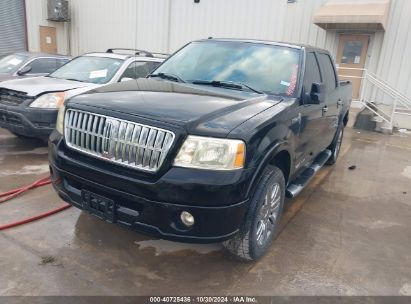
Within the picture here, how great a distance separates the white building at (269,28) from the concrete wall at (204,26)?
1.0 inches

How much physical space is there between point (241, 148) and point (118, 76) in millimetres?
3990

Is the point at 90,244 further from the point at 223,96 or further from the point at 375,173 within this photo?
the point at 375,173

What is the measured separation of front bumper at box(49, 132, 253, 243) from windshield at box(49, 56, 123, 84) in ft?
11.4

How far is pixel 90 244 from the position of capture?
307cm

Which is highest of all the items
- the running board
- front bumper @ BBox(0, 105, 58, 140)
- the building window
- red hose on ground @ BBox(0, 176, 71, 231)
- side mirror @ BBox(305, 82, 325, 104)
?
the building window

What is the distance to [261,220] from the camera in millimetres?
2857

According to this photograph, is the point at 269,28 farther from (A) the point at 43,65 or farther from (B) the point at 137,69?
(A) the point at 43,65

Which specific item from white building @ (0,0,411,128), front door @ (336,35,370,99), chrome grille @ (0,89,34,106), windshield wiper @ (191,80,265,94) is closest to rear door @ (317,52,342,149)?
windshield wiper @ (191,80,265,94)

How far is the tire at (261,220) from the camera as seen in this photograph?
2.64 metres

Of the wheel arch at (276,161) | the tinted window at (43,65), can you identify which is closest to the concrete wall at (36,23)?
the tinted window at (43,65)

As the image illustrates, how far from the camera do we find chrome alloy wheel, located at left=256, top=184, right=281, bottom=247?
2.86m

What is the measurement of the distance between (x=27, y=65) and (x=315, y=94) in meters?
6.31

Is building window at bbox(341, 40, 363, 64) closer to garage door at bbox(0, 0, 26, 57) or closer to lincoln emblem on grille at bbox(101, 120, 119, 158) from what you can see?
lincoln emblem on grille at bbox(101, 120, 119, 158)

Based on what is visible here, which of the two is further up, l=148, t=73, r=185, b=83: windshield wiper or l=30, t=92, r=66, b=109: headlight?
l=148, t=73, r=185, b=83: windshield wiper
